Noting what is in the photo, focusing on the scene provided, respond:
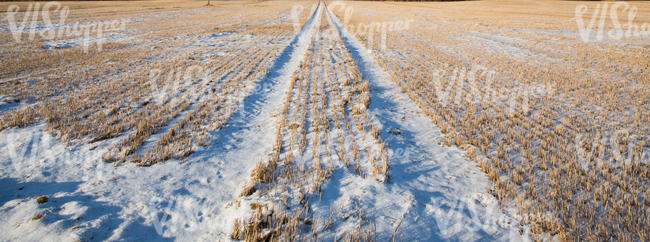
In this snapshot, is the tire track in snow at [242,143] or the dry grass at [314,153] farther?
the tire track in snow at [242,143]

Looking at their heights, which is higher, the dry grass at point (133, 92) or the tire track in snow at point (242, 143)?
the dry grass at point (133, 92)

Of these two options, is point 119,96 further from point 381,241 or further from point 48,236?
point 381,241

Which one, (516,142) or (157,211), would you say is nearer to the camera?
(157,211)

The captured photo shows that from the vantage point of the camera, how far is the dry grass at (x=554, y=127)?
167 inches

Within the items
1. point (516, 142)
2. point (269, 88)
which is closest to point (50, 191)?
point (269, 88)

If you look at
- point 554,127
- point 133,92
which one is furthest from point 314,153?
point 133,92

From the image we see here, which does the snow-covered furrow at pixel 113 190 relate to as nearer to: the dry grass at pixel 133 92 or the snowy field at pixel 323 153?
the snowy field at pixel 323 153

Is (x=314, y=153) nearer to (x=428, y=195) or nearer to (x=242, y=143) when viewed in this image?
(x=242, y=143)

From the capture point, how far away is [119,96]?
9656 millimetres

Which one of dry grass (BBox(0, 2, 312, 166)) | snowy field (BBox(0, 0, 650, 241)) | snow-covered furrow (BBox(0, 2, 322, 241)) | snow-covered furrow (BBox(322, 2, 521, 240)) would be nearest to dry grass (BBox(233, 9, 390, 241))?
snowy field (BBox(0, 0, 650, 241))

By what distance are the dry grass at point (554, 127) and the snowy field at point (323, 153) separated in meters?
0.05

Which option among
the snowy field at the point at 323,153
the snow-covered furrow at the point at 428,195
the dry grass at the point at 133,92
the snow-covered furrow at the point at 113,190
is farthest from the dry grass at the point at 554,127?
the dry grass at the point at 133,92

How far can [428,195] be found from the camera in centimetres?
475

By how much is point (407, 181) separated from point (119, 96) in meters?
10.1
